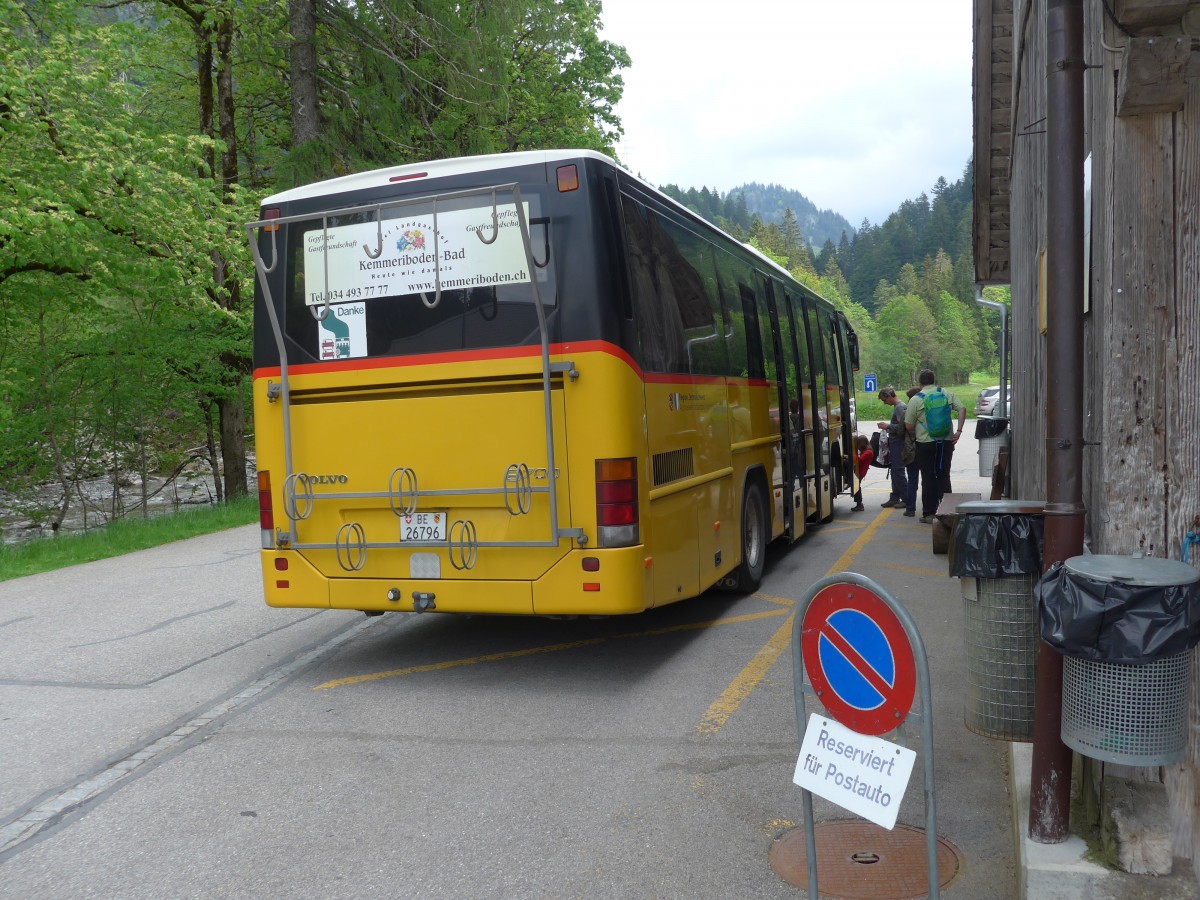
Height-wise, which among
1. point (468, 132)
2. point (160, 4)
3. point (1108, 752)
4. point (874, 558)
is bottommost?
point (874, 558)

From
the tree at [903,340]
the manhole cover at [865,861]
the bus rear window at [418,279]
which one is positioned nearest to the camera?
the manhole cover at [865,861]

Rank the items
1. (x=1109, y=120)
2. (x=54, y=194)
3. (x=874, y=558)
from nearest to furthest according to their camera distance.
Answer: (x=1109, y=120), (x=874, y=558), (x=54, y=194)

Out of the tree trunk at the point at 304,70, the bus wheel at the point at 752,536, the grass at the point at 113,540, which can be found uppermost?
the tree trunk at the point at 304,70

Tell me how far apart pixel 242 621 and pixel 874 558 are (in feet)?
20.9

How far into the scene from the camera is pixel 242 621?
27.3 ft

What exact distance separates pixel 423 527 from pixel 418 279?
1.53m

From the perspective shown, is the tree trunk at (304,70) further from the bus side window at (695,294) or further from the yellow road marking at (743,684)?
the yellow road marking at (743,684)

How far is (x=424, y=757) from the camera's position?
5.04m

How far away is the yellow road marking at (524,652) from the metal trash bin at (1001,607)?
357 centimetres

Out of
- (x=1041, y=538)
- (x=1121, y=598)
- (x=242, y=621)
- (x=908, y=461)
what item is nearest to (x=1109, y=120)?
(x=1041, y=538)

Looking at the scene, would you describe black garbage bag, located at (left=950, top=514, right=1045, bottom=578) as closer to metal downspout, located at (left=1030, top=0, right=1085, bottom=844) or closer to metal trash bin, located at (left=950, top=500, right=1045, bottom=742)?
metal trash bin, located at (left=950, top=500, right=1045, bottom=742)

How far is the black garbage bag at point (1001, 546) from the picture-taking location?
3898mm

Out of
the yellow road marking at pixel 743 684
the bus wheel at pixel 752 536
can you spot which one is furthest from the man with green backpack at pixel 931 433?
the yellow road marking at pixel 743 684

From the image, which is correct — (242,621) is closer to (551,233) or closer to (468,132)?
(551,233)
